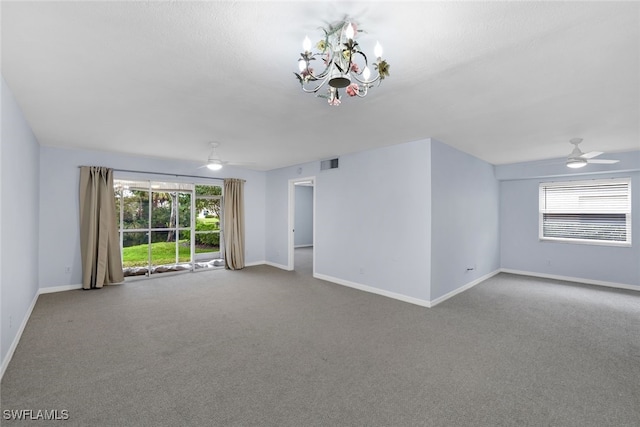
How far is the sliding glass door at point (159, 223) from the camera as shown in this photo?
20.1ft

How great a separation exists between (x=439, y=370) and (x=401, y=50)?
268 cm

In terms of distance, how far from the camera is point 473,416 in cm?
204

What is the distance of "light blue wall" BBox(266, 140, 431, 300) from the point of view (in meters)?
4.41

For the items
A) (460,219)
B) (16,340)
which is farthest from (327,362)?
(460,219)

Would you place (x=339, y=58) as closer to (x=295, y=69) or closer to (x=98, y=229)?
(x=295, y=69)

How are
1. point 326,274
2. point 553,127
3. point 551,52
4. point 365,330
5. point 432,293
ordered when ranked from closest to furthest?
point 551,52 → point 365,330 → point 553,127 → point 432,293 → point 326,274

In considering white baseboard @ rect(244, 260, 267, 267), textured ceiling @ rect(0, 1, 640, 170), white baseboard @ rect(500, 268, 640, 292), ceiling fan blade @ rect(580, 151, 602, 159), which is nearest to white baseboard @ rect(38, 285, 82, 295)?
textured ceiling @ rect(0, 1, 640, 170)

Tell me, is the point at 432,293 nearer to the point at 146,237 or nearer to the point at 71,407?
the point at 71,407

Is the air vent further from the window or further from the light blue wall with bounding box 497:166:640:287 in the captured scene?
the window

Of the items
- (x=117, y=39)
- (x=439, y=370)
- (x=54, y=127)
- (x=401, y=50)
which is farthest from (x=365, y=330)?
(x=54, y=127)

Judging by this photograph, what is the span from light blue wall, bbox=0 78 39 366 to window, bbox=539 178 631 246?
8.67 m

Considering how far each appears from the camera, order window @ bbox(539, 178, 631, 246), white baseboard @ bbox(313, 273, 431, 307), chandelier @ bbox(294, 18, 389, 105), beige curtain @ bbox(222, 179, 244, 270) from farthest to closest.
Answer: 1. beige curtain @ bbox(222, 179, 244, 270)
2. window @ bbox(539, 178, 631, 246)
3. white baseboard @ bbox(313, 273, 431, 307)
4. chandelier @ bbox(294, 18, 389, 105)

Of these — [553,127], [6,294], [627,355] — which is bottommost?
[627,355]

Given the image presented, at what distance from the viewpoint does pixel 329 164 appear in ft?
19.3
